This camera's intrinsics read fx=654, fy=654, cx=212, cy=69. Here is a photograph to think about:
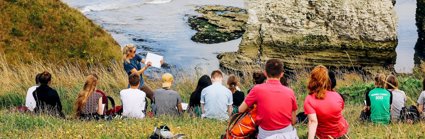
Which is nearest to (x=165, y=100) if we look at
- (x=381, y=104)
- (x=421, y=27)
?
(x=381, y=104)

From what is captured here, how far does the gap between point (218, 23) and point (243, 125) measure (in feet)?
145

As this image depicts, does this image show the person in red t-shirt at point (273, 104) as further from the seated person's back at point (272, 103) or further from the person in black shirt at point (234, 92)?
the person in black shirt at point (234, 92)

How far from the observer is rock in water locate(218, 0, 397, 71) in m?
28.3

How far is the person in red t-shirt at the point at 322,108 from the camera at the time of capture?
807cm

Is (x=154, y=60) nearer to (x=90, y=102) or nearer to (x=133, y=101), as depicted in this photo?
(x=133, y=101)

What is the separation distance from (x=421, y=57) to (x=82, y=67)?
15.1 m

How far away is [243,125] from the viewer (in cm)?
812

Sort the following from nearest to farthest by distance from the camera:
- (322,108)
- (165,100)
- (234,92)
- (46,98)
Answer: (322,108)
(165,100)
(46,98)
(234,92)

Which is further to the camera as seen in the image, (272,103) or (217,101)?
(217,101)

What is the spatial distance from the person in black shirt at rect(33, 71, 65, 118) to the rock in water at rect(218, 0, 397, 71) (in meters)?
15.9

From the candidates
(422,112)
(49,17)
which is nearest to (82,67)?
(49,17)

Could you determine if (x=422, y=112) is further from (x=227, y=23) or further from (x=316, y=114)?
(x=227, y=23)

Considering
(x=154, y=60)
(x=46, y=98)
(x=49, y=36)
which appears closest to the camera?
(x=46, y=98)

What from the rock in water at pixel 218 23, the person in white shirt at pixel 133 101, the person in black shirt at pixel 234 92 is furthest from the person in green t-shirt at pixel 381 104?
the rock in water at pixel 218 23
